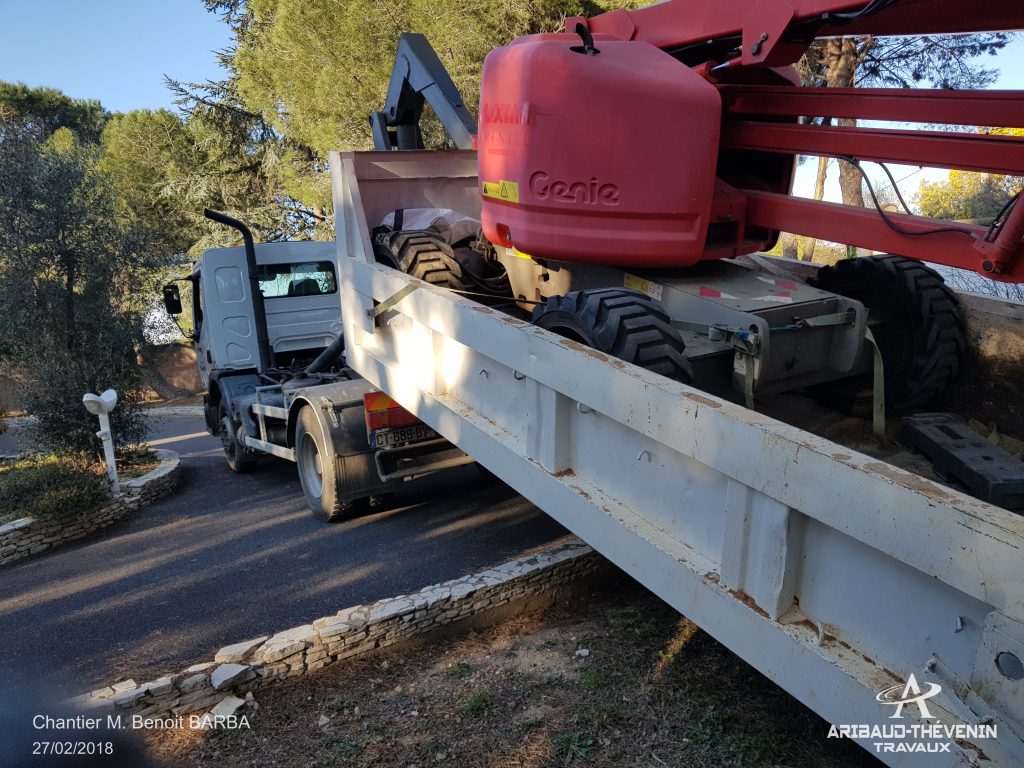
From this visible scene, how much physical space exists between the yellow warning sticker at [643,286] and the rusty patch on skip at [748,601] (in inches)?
77.4

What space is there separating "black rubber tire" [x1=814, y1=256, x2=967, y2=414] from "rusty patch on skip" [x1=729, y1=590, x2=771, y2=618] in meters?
2.15

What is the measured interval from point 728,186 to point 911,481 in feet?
7.97

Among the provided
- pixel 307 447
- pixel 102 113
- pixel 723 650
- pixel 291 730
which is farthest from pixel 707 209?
pixel 102 113

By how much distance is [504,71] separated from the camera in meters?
3.74

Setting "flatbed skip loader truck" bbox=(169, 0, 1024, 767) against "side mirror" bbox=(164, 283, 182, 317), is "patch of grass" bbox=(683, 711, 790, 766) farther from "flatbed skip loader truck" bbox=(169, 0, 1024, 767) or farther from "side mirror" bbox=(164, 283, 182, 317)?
"side mirror" bbox=(164, 283, 182, 317)

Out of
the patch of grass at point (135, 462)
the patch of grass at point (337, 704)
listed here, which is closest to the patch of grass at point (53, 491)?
the patch of grass at point (135, 462)

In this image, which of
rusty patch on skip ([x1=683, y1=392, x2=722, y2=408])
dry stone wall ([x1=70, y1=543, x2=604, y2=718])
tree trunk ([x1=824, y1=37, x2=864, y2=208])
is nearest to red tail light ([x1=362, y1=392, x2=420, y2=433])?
dry stone wall ([x1=70, y1=543, x2=604, y2=718])

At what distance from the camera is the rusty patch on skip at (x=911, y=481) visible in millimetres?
1686

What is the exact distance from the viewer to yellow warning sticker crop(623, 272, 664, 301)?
3.93 metres

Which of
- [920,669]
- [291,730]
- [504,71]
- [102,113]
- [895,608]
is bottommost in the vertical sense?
[291,730]

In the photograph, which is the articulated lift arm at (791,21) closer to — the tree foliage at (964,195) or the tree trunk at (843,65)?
the tree trunk at (843,65)

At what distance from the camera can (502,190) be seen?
3.97m

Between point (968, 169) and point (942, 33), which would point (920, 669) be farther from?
point (942, 33)

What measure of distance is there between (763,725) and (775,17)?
2982 millimetres
